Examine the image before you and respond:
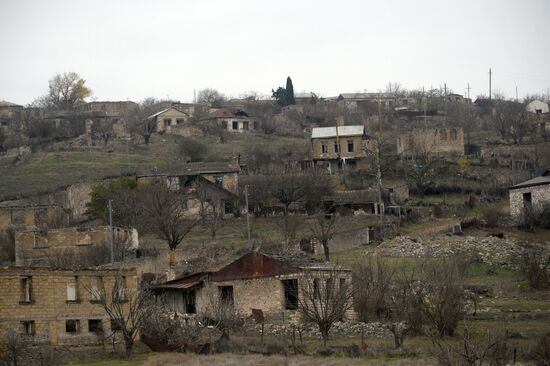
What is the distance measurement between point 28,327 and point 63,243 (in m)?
19.9

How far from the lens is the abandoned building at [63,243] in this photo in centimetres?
5700

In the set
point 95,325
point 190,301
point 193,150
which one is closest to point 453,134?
point 193,150

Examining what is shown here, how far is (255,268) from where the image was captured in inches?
1736

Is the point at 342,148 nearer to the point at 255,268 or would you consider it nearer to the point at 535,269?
the point at 535,269

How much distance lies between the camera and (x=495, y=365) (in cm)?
3150

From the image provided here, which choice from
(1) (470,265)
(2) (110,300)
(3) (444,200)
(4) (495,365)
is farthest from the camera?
(3) (444,200)

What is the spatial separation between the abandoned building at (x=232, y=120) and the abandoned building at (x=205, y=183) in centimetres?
2655

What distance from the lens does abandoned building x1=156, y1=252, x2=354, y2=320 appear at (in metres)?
43.4

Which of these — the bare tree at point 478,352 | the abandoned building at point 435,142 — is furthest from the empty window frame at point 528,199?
the bare tree at point 478,352

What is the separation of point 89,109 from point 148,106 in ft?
41.1

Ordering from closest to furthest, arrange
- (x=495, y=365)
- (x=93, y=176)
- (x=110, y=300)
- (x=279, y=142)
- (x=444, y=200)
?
(x=495, y=365)
(x=110, y=300)
(x=444, y=200)
(x=93, y=176)
(x=279, y=142)

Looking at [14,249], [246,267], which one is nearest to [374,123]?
[14,249]

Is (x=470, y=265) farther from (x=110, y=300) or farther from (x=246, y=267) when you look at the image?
(x=110, y=300)

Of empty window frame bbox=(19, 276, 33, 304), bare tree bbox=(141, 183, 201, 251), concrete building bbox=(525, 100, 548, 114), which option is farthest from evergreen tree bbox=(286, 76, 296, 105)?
empty window frame bbox=(19, 276, 33, 304)
